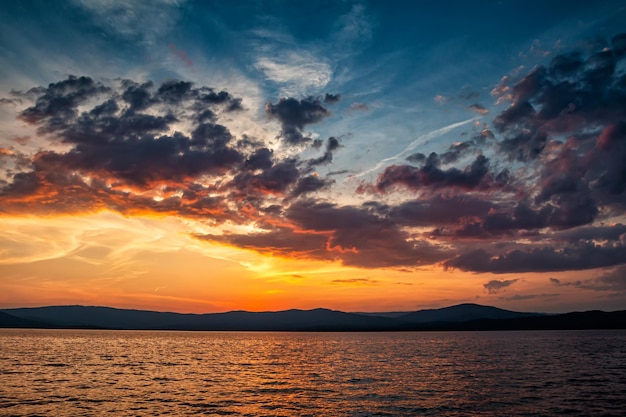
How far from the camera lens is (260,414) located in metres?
42.1

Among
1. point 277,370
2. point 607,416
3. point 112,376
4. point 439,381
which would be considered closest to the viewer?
point 607,416

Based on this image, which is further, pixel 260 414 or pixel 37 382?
pixel 37 382

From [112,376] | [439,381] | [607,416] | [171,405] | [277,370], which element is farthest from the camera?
[277,370]

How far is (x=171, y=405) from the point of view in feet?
152

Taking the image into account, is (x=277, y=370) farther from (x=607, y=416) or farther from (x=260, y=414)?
(x=607, y=416)

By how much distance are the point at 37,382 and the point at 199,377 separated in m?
22.3

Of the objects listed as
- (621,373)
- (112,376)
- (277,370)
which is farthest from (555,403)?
(112,376)

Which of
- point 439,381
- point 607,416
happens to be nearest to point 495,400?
point 607,416

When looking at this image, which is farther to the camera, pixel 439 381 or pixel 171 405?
pixel 439 381

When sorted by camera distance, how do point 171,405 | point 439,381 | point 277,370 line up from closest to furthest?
point 171,405, point 439,381, point 277,370

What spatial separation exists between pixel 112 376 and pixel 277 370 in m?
28.6

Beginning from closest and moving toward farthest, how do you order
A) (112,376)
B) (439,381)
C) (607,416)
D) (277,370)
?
(607,416) < (439,381) < (112,376) < (277,370)

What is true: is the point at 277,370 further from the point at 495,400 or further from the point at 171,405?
the point at 495,400

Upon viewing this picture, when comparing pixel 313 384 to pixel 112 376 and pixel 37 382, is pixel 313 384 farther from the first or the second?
pixel 37 382
